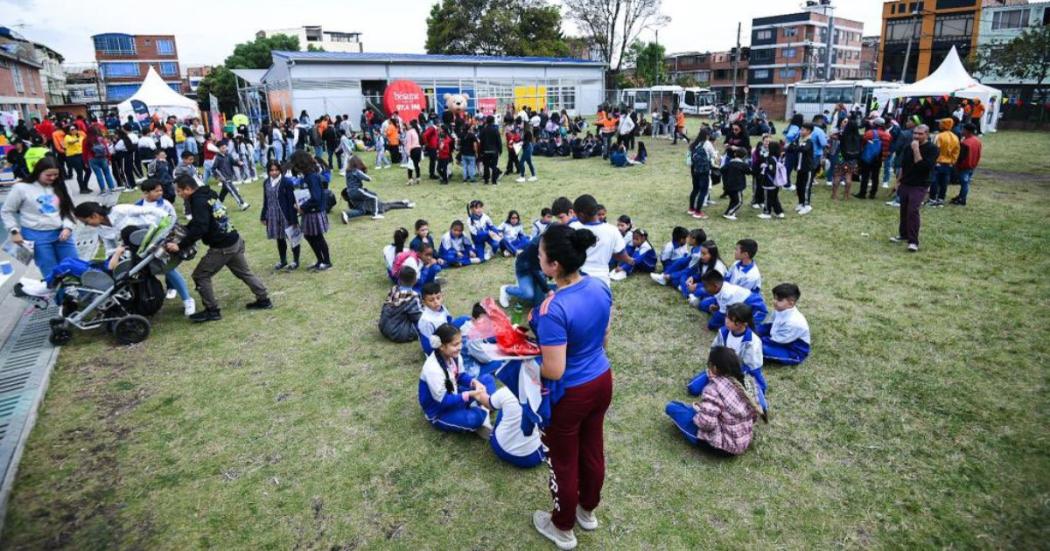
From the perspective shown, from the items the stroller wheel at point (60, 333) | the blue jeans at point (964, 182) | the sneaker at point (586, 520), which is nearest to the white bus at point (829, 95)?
the blue jeans at point (964, 182)

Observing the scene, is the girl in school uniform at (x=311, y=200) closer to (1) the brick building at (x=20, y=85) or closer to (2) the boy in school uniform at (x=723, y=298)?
(2) the boy in school uniform at (x=723, y=298)

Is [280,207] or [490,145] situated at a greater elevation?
[490,145]

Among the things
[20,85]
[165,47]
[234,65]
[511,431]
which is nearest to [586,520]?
[511,431]

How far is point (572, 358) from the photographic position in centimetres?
264

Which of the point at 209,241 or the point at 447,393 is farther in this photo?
the point at 209,241

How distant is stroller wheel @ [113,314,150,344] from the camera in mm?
5762

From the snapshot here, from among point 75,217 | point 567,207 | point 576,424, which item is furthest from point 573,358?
point 75,217

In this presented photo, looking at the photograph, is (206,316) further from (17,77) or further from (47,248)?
(17,77)

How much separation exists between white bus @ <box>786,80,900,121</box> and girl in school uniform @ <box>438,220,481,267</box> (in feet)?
94.9

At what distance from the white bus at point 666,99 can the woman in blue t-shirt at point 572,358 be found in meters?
35.7

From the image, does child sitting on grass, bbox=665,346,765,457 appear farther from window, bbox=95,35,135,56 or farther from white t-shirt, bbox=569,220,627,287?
window, bbox=95,35,135,56

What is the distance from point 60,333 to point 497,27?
40.7 meters

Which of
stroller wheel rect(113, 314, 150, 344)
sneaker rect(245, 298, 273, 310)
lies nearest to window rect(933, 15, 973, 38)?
sneaker rect(245, 298, 273, 310)

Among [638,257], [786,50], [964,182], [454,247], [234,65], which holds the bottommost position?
[638,257]
